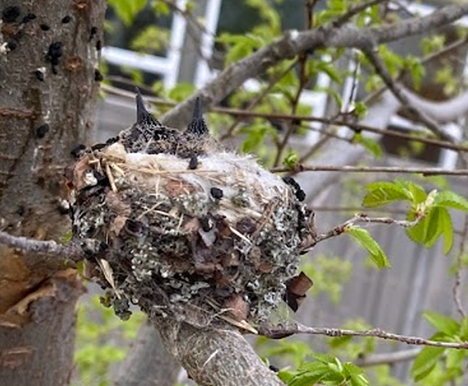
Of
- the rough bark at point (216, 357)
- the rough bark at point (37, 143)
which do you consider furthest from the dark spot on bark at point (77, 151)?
the rough bark at point (216, 357)

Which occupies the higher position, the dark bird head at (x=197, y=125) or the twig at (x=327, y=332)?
the dark bird head at (x=197, y=125)

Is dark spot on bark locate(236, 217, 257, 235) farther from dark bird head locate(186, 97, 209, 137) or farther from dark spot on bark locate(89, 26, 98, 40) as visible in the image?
dark spot on bark locate(89, 26, 98, 40)

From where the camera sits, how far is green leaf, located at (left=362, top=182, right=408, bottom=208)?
1436 mm

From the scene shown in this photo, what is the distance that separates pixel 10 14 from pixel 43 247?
58 cm

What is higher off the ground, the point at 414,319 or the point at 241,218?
the point at 241,218

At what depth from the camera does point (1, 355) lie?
5.27 feet

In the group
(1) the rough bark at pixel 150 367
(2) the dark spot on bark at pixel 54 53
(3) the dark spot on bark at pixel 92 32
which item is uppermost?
(3) the dark spot on bark at pixel 92 32

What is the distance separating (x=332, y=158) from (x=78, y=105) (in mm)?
1458

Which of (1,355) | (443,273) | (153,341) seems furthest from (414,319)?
(1,355)

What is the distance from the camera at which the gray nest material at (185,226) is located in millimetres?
1205

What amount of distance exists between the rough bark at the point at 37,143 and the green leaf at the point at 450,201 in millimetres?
669

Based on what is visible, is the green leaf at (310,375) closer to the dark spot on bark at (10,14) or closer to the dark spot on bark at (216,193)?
the dark spot on bark at (216,193)

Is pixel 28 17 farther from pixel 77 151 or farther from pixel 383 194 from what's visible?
pixel 383 194

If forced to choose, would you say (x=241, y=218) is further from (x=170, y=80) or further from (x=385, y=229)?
(x=170, y=80)
